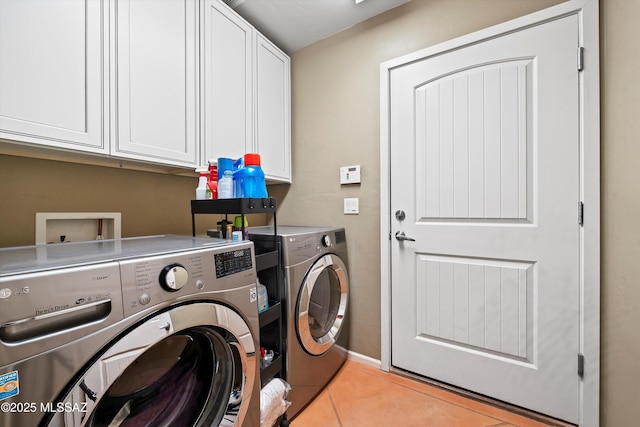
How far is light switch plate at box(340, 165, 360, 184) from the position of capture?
1.88 meters

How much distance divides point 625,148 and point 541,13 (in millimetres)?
740

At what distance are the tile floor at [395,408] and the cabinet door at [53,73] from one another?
1610 millimetres

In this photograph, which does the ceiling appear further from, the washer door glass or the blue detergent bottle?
the washer door glass

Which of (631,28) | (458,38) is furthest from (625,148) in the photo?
(458,38)

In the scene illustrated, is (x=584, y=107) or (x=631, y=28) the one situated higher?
(x=631, y=28)

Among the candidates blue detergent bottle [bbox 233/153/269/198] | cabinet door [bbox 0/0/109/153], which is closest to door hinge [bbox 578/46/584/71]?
blue detergent bottle [bbox 233/153/269/198]

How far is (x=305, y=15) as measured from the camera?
178 centimetres

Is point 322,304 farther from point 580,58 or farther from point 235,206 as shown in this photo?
point 580,58

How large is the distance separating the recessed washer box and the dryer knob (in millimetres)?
868

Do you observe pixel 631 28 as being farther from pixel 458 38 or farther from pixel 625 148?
pixel 458 38

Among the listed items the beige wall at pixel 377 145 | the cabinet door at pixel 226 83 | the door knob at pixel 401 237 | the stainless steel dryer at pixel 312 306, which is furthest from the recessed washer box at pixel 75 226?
the door knob at pixel 401 237

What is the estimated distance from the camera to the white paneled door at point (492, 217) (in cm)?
131

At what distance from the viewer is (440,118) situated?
62.7 inches

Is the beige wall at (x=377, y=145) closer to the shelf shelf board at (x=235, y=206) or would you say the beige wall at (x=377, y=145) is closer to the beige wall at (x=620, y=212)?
the beige wall at (x=620, y=212)
